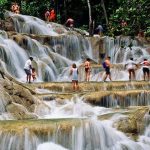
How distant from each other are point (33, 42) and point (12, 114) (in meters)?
13.3

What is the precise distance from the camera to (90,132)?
51.6ft

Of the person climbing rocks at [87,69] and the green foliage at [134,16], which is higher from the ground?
the green foliage at [134,16]

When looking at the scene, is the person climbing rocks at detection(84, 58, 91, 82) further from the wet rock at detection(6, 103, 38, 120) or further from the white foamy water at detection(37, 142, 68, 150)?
the white foamy water at detection(37, 142, 68, 150)

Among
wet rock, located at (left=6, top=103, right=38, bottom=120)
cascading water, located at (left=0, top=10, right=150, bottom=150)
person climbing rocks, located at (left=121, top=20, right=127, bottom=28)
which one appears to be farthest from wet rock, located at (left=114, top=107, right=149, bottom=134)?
wet rock, located at (left=6, top=103, right=38, bottom=120)

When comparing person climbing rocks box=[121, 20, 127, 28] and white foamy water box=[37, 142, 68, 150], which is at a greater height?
person climbing rocks box=[121, 20, 127, 28]

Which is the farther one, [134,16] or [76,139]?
[134,16]

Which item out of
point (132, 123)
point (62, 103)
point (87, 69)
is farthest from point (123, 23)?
point (87, 69)

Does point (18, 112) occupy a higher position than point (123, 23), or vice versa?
point (123, 23)

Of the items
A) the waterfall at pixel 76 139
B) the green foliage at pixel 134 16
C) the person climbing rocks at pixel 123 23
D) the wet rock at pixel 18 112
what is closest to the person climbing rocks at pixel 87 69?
the wet rock at pixel 18 112

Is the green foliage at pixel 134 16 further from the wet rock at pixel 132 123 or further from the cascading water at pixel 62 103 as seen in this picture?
the wet rock at pixel 132 123

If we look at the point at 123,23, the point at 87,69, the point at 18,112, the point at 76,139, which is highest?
the point at 123,23

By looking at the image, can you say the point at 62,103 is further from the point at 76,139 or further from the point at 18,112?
the point at 76,139

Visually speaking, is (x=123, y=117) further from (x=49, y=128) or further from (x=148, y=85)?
(x=148, y=85)

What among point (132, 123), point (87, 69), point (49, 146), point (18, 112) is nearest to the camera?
point (49, 146)
